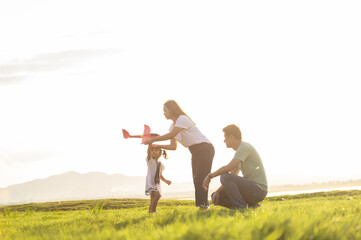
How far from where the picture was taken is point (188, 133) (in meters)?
8.39

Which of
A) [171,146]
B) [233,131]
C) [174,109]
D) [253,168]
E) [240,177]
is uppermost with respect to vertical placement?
[174,109]

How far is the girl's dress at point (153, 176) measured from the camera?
31.8 feet

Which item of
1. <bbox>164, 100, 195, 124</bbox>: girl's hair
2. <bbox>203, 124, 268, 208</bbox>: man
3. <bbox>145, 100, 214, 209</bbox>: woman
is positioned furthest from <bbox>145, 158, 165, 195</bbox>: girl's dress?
<bbox>203, 124, 268, 208</bbox>: man

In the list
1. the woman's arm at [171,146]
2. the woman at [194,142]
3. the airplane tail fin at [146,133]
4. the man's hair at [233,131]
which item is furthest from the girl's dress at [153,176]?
the man's hair at [233,131]

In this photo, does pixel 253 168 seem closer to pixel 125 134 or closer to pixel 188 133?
pixel 188 133

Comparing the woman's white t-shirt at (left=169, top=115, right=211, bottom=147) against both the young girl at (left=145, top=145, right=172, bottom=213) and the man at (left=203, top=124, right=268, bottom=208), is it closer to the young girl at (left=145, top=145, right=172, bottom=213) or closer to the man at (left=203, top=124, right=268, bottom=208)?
the man at (left=203, top=124, right=268, bottom=208)

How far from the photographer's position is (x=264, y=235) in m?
4.02

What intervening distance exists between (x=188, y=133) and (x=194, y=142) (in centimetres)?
23

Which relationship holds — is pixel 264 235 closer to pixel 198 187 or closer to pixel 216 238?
pixel 216 238

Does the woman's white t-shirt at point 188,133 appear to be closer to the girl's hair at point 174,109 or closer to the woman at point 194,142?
the woman at point 194,142

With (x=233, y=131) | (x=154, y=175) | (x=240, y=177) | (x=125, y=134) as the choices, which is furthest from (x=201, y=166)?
(x=125, y=134)

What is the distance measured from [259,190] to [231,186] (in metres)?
0.59

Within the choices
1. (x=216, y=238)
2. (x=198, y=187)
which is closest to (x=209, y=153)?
(x=198, y=187)

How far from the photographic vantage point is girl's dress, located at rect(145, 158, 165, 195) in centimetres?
970
